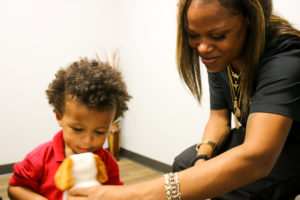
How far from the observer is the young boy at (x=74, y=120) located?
95cm

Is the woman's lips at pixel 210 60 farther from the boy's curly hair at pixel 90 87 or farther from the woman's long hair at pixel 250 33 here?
the boy's curly hair at pixel 90 87

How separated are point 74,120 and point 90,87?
0.13 meters

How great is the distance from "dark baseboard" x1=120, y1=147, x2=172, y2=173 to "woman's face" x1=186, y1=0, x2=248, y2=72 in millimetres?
1660

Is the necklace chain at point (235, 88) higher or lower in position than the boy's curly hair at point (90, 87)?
lower

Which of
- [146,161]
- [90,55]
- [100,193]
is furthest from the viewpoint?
[90,55]

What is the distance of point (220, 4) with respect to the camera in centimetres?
84

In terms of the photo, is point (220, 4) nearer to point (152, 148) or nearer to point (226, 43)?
point (226, 43)

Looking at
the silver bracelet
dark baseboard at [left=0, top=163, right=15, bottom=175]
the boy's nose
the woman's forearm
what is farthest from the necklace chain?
dark baseboard at [left=0, top=163, right=15, bottom=175]

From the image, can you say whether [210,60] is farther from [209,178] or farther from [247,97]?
[209,178]

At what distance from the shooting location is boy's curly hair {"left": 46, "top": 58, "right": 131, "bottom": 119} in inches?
37.7

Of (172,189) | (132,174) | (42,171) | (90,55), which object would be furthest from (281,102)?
(90,55)

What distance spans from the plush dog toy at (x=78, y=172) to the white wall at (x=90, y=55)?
1392 millimetres

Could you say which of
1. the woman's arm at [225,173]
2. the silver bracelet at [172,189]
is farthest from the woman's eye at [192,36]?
the silver bracelet at [172,189]

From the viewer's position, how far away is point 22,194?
1.00 m
